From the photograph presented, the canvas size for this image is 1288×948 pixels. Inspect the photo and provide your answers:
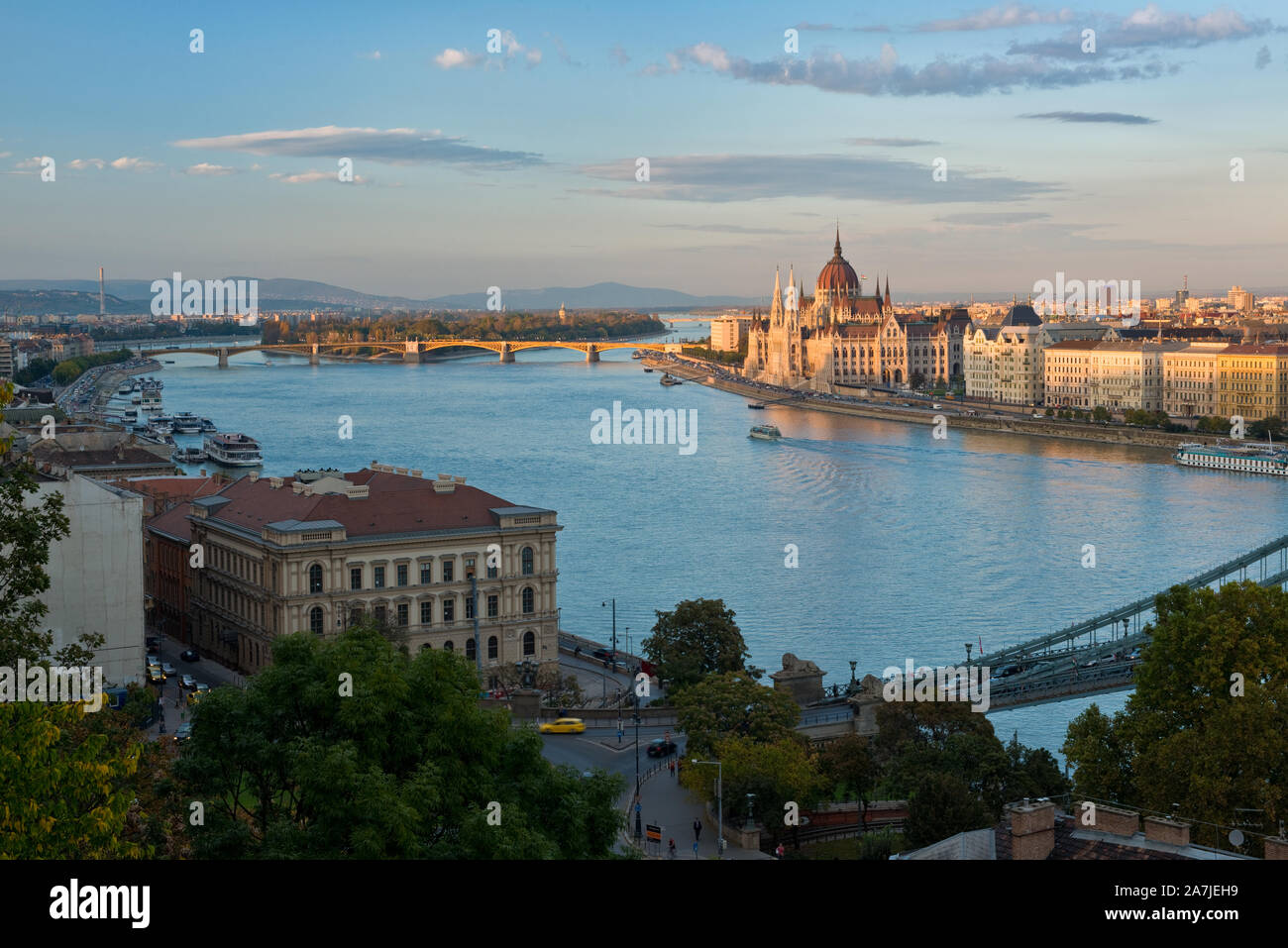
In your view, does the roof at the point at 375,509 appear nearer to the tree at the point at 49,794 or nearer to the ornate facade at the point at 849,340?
the tree at the point at 49,794

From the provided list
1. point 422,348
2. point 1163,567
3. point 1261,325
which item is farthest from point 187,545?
point 422,348

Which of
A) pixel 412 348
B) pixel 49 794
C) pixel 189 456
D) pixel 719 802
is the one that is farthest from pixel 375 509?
pixel 412 348

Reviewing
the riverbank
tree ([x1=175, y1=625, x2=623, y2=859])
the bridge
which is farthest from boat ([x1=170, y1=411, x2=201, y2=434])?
tree ([x1=175, y1=625, x2=623, y2=859])

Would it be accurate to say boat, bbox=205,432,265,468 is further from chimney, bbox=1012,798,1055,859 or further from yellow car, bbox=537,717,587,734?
chimney, bbox=1012,798,1055,859

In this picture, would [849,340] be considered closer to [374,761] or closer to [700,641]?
[700,641]

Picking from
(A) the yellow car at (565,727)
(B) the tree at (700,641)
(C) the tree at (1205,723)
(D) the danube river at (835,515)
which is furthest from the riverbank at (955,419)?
(C) the tree at (1205,723)

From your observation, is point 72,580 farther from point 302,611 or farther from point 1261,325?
point 1261,325
